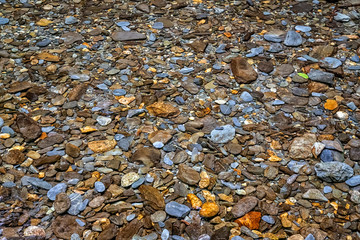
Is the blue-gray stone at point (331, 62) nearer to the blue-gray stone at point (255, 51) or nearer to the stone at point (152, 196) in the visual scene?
the blue-gray stone at point (255, 51)

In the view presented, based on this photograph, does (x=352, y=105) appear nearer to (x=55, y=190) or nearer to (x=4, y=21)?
(x=55, y=190)

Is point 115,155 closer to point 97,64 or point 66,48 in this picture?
point 97,64

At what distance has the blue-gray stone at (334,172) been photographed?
2.70 m

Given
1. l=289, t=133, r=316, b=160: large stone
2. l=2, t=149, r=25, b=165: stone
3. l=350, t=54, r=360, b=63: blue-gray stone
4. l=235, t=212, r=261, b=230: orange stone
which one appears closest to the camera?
l=235, t=212, r=261, b=230: orange stone

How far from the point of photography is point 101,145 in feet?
9.57

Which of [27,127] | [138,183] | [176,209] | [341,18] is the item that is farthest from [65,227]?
[341,18]

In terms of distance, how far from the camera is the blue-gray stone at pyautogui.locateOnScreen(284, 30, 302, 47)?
3.93 m

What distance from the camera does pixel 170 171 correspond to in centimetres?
276

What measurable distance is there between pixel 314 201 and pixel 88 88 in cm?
206

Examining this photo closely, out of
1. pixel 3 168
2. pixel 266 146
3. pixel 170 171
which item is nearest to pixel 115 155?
pixel 170 171

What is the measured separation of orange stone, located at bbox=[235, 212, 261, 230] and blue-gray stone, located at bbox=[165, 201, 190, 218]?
333 millimetres

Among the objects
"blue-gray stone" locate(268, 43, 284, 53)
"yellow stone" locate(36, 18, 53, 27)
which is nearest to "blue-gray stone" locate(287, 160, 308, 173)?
"blue-gray stone" locate(268, 43, 284, 53)

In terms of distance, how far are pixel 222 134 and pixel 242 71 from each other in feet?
2.70

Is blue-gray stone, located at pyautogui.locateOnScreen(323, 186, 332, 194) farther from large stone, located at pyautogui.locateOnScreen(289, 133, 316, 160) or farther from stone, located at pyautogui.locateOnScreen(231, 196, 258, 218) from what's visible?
stone, located at pyautogui.locateOnScreen(231, 196, 258, 218)
